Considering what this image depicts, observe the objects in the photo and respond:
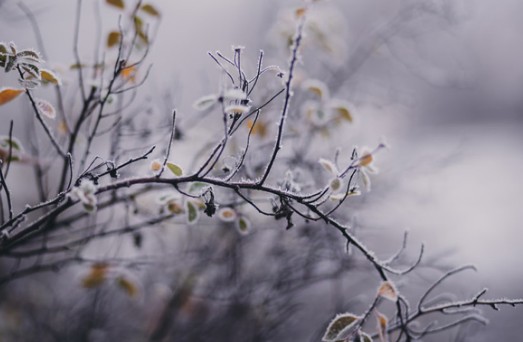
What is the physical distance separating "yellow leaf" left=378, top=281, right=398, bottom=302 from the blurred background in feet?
2.64

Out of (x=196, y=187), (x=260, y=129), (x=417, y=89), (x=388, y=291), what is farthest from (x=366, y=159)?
(x=417, y=89)

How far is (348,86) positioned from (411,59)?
45 centimetres

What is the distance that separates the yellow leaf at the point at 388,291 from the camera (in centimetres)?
110

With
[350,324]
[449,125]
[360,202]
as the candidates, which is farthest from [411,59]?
[449,125]

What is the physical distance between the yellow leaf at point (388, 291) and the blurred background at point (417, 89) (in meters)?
0.81

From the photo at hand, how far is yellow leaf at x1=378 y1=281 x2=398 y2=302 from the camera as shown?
1100 mm

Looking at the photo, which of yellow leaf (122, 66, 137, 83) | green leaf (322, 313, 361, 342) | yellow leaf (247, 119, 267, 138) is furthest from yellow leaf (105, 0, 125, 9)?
green leaf (322, 313, 361, 342)

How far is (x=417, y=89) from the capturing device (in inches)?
369

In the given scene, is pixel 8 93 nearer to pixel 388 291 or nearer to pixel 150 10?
pixel 150 10

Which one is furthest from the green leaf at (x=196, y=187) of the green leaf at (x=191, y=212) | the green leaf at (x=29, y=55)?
the green leaf at (x=29, y=55)

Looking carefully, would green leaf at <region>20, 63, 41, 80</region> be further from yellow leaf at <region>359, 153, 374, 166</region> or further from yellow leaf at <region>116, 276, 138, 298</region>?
yellow leaf at <region>116, 276, 138, 298</region>

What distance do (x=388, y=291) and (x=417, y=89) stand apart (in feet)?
29.5

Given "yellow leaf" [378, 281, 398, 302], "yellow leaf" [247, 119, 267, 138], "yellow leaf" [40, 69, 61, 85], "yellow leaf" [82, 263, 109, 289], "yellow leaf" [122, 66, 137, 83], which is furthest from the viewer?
"yellow leaf" [247, 119, 267, 138]

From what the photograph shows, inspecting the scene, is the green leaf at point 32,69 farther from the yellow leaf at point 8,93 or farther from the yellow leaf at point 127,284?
the yellow leaf at point 127,284
